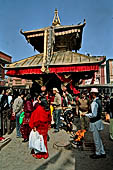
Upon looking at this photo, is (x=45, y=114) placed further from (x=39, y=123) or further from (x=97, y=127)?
(x=97, y=127)

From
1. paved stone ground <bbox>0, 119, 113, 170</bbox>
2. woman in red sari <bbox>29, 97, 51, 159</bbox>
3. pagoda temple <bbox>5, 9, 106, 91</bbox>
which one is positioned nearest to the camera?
paved stone ground <bbox>0, 119, 113, 170</bbox>

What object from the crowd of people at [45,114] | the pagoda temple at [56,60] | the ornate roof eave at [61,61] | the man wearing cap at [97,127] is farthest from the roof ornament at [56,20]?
the man wearing cap at [97,127]

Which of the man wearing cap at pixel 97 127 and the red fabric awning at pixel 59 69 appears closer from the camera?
the man wearing cap at pixel 97 127

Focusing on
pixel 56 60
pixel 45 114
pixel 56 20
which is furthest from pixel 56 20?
pixel 45 114

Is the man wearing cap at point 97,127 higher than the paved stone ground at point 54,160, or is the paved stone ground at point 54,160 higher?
the man wearing cap at point 97,127

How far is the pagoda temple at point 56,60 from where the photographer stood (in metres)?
7.68

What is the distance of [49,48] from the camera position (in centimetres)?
880

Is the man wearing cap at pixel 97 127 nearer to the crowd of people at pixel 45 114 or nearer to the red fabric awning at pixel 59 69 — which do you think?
the crowd of people at pixel 45 114

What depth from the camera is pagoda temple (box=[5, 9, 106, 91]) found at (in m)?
7.68

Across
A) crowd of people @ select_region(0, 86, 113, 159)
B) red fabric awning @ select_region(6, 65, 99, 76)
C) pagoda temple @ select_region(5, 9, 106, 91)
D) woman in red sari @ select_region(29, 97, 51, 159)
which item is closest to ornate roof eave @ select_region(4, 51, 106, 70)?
pagoda temple @ select_region(5, 9, 106, 91)

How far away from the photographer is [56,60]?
27.3 feet

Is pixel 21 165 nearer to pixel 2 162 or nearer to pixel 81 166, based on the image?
pixel 2 162

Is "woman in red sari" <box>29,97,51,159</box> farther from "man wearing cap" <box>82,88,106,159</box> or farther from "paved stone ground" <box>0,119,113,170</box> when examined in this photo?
"man wearing cap" <box>82,88,106,159</box>

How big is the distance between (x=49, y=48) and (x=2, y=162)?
7.06 m
